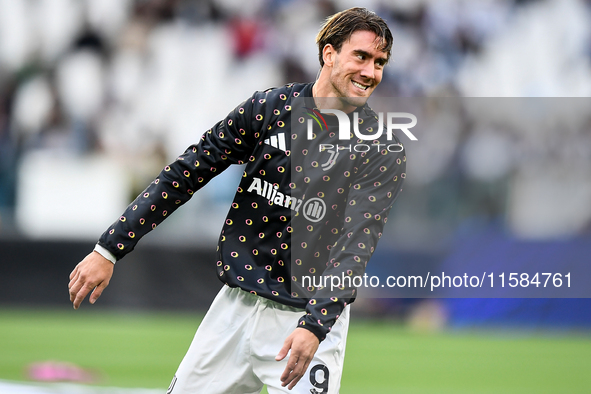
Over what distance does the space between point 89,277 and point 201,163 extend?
0.70 m

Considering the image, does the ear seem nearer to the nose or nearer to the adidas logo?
the nose

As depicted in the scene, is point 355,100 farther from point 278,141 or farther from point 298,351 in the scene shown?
point 298,351

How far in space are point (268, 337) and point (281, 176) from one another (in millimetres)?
702

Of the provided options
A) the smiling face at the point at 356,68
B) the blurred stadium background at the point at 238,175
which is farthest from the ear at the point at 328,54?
the blurred stadium background at the point at 238,175

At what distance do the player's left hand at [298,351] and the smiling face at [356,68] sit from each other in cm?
108

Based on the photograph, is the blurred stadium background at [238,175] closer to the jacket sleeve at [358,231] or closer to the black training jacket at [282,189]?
the black training jacket at [282,189]

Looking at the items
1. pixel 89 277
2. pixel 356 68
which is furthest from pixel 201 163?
pixel 356 68

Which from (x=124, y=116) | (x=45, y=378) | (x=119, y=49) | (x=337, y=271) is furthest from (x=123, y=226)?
(x=119, y=49)

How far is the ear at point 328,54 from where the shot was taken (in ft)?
11.8

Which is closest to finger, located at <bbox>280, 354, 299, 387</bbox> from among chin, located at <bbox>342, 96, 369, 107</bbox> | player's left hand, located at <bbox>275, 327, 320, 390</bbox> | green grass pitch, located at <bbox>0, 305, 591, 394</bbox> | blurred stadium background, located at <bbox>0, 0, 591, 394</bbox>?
player's left hand, located at <bbox>275, 327, 320, 390</bbox>

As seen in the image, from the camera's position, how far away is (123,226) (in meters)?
3.50

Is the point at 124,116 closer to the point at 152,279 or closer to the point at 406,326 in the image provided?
the point at 152,279

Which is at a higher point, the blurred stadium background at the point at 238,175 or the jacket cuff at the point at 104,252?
the blurred stadium background at the point at 238,175

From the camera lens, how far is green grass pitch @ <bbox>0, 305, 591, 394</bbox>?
7.22 metres
